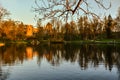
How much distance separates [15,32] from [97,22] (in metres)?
124

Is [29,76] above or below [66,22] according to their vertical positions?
below

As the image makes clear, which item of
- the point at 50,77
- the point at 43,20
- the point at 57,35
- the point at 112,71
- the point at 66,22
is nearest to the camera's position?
the point at 43,20

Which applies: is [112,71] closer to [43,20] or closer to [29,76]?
[29,76]

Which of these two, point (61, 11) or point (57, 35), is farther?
point (57, 35)

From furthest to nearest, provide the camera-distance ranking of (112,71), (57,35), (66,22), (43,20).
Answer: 1. (57,35)
2. (112,71)
3. (66,22)
4. (43,20)

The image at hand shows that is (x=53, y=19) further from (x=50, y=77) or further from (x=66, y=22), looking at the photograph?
(x=50, y=77)

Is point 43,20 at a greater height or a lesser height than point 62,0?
lesser

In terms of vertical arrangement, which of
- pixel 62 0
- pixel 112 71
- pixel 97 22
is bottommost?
pixel 112 71

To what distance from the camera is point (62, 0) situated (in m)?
8.05

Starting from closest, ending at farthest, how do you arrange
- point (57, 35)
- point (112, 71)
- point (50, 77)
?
1. point (50, 77)
2. point (112, 71)
3. point (57, 35)

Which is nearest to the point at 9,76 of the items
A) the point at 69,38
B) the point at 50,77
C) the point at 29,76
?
the point at 29,76

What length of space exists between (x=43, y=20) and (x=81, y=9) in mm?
1327

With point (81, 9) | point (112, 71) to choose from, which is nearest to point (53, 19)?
point (81, 9)

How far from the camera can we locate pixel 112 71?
107 ft
